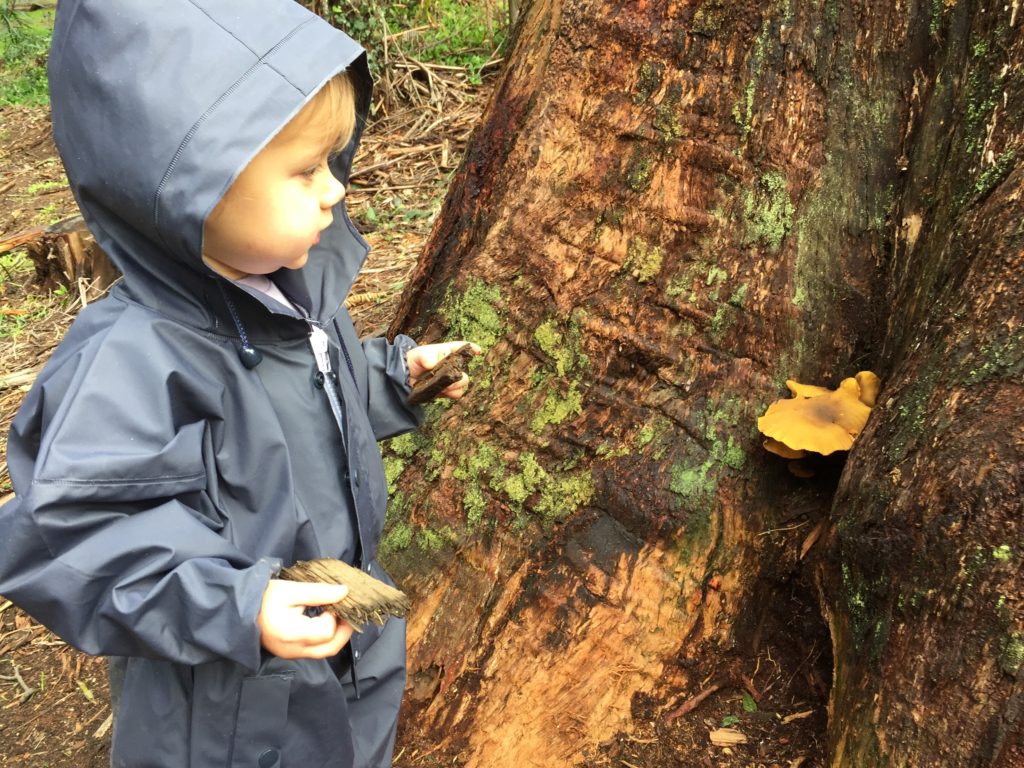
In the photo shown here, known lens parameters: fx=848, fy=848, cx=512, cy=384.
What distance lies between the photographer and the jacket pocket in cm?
177

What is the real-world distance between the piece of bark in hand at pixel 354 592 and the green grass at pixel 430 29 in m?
7.55

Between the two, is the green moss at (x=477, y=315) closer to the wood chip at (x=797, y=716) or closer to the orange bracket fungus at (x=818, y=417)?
the orange bracket fungus at (x=818, y=417)

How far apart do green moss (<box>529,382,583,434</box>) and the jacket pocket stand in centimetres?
118

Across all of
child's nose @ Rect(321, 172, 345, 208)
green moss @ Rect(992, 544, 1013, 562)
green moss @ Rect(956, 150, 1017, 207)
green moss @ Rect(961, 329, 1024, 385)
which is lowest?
green moss @ Rect(992, 544, 1013, 562)

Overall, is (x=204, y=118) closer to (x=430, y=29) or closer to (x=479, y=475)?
(x=479, y=475)

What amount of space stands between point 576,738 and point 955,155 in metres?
2.05

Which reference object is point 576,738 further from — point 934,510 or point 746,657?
point 934,510

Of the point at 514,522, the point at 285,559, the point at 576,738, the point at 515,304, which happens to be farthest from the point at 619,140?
the point at 576,738

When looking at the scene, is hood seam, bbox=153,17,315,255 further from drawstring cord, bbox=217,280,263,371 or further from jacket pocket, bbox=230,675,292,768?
jacket pocket, bbox=230,675,292,768

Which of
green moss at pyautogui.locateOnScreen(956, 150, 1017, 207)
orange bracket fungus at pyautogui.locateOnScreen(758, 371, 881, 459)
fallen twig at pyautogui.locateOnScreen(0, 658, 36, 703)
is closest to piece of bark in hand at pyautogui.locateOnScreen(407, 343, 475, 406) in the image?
orange bracket fungus at pyautogui.locateOnScreen(758, 371, 881, 459)

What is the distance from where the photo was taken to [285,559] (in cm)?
180

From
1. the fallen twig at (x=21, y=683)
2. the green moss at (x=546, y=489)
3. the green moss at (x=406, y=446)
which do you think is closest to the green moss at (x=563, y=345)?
the green moss at (x=546, y=489)

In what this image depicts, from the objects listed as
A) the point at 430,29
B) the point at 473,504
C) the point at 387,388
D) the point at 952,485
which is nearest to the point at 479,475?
the point at 473,504

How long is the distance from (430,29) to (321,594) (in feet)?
31.4
